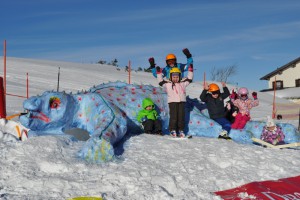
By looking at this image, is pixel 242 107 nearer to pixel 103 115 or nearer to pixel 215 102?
pixel 215 102

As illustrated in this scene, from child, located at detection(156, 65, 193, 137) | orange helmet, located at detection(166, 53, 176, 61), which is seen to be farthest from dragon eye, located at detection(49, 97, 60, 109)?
orange helmet, located at detection(166, 53, 176, 61)

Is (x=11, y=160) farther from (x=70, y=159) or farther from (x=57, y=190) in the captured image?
(x=57, y=190)

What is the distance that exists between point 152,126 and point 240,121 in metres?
1.92

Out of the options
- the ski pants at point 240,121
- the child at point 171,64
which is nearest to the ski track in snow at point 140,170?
the ski pants at point 240,121

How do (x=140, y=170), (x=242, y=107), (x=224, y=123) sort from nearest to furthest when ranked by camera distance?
(x=140, y=170)
(x=224, y=123)
(x=242, y=107)

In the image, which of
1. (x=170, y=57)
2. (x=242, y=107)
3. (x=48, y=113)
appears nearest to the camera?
(x=48, y=113)

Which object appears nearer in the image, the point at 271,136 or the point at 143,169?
the point at 143,169

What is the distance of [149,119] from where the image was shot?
22.6ft

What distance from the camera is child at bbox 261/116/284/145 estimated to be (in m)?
7.20

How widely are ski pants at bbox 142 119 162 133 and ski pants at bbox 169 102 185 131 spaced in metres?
0.22

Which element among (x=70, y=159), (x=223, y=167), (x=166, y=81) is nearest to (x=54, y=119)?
(x=70, y=159)

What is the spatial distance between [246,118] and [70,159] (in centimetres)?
420

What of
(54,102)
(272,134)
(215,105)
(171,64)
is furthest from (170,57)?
(54,102)

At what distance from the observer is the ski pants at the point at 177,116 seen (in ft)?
22.8
